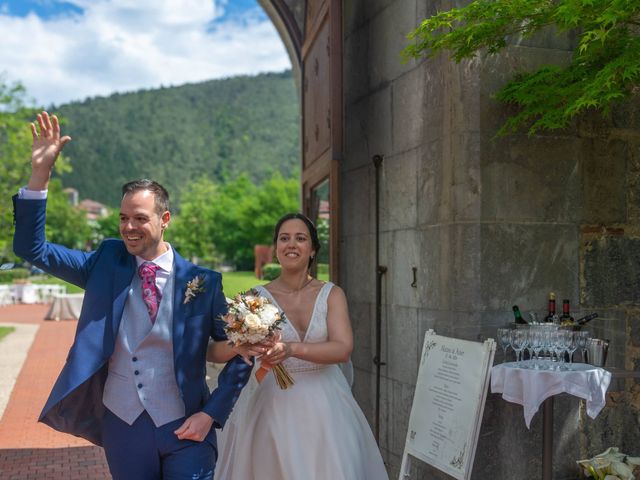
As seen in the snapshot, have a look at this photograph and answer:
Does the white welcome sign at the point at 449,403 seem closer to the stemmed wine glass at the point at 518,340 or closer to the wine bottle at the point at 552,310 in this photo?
the stemmed wine glass at the point at 518,340

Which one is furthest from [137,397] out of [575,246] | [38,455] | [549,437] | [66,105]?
[66,105]

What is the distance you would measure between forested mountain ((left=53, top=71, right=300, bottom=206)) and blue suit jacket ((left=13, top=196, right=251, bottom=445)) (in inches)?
4536

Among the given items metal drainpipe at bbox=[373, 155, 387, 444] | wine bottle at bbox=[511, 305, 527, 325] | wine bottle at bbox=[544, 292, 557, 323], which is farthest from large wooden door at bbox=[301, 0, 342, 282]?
wine bottle at bbox=[544, 292, 557, 323]

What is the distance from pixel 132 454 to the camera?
9.44ft

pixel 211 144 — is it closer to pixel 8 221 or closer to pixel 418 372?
pixel 8 221

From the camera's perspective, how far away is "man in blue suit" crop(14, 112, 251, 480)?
2.85 m

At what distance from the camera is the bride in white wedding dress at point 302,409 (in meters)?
3.90

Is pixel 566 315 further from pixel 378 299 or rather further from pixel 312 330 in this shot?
pixel 312 330

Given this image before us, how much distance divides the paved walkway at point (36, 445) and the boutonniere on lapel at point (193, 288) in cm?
393

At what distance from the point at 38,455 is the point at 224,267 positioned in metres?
84.9

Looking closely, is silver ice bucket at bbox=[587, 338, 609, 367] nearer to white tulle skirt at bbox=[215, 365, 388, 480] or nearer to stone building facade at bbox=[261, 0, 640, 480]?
stone building facade at bbox=[261, 0, 640, 480]

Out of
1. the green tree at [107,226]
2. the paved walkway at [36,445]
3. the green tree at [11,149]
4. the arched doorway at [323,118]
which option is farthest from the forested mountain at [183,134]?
the arched doorway at [323,118]

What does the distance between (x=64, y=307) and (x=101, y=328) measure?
21.1 meters

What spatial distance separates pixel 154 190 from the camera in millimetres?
3000
